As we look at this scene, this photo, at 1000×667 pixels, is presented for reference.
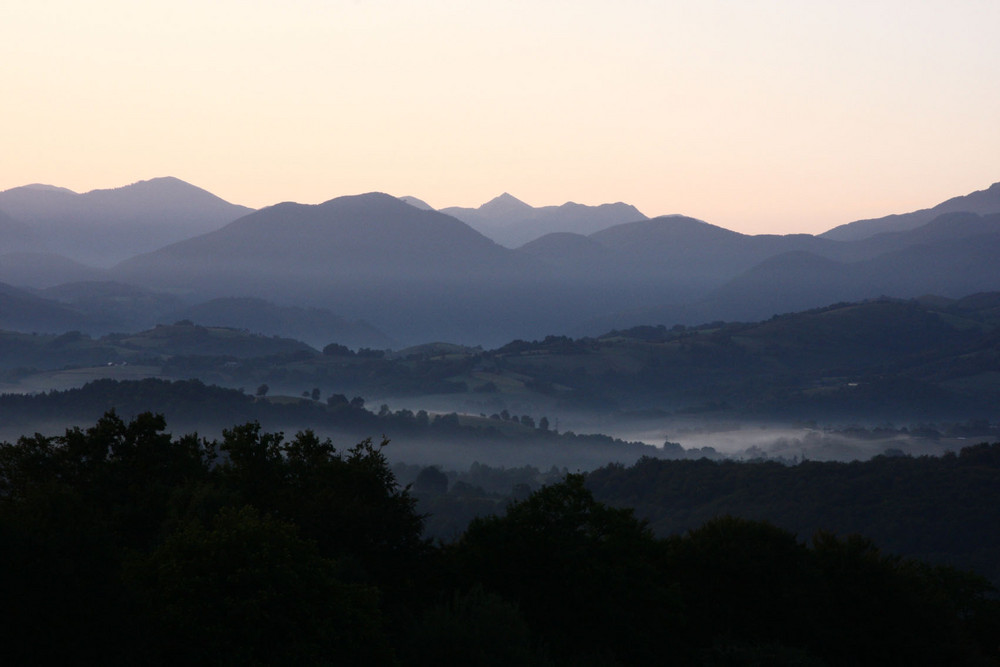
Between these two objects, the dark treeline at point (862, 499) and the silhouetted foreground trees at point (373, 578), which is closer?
the silhouetted foreground trees at point (373, 578)

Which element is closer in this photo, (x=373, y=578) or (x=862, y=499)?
(x=373, y=578)

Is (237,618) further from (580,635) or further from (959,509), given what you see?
(959,509)

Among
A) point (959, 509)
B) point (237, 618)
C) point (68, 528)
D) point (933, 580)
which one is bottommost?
point (959, 509)

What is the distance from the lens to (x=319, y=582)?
27.3m

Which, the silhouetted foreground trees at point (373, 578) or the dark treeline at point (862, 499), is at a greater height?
the silhouetted foreground trees at point (373, 578)

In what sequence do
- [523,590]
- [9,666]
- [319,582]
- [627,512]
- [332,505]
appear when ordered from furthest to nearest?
[627,512] → [523,590] → [332,505] → [319,582] → [9,666]

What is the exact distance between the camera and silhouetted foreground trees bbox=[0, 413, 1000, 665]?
24.4 m

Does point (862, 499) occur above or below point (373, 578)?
below

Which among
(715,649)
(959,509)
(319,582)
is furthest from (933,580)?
(959,509)

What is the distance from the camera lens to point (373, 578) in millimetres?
36344

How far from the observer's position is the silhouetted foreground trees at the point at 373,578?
24.4 metres

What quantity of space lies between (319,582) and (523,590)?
14234 mm

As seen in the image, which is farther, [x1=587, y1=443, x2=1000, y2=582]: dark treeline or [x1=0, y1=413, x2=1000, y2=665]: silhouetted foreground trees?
[x1=587, y1=443, x2=1000, y2=582]: dark treeline

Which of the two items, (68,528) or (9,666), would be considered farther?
(68,528)
